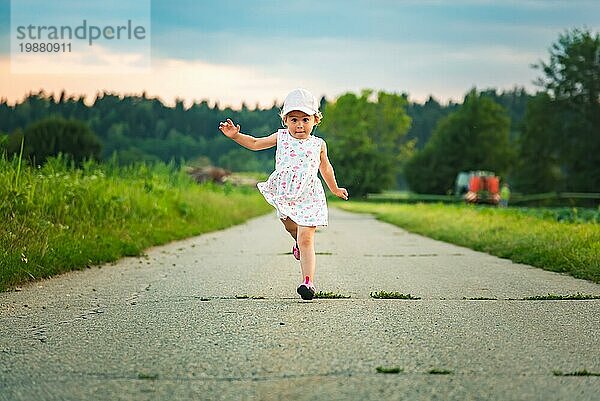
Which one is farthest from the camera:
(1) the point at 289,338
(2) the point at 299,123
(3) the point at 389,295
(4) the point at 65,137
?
(4) the point at 65,137

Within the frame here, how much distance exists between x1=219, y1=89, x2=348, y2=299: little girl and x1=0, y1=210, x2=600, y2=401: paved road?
605 millimetres

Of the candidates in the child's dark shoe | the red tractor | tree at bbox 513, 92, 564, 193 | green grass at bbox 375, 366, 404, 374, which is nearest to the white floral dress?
the child's dark shoe

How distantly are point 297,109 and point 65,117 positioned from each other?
59926 mm

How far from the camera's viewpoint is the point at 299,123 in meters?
7.18

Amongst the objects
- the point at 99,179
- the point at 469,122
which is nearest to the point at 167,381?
the point at 99,179

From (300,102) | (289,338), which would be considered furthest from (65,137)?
(289,338)

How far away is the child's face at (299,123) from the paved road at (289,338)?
1.40 metres

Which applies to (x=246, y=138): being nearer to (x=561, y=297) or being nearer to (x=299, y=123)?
(x=299, y=123)

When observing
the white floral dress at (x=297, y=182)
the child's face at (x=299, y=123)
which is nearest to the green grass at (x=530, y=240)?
the white floral dress at (x=297, y=182)

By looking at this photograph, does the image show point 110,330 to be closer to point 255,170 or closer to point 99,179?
point 99,179

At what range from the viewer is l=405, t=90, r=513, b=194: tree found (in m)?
93.6

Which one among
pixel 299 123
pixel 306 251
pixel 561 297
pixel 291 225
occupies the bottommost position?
pixel 561 297

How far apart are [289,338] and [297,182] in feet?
7.53

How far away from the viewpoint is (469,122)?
94.4m
